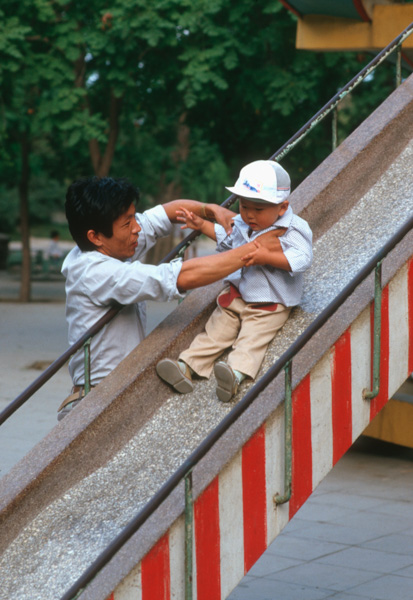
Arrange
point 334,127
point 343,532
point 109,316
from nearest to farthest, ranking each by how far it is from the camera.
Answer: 1. point 109,316
2. point 334,127
3. point 343,532

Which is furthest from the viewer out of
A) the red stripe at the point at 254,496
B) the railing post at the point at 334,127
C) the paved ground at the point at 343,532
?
the railing post at the point at 334,127

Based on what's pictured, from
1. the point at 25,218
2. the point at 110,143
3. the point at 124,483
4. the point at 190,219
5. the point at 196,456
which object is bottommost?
the point at 25,218

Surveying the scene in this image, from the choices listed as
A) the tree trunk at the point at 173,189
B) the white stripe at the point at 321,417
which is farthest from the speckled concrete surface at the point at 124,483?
the tree trunk at the point at 173,189

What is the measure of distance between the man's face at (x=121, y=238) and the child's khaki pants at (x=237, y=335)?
19.8 inches

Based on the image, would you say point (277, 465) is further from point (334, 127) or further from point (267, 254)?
point (334, 127)

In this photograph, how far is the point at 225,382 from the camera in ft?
13.7

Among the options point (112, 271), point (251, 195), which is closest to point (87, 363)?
point (112, 271)

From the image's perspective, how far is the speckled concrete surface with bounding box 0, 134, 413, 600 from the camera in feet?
12.6

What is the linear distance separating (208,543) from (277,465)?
416mm

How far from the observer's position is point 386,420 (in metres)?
8.07

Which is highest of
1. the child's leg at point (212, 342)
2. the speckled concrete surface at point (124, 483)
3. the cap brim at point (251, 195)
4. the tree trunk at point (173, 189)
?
the cap brim at point (251, 195)

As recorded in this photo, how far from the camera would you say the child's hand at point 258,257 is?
160 inches

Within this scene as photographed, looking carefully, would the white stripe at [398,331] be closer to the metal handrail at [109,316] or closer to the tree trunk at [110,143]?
the metal handrail at [109,316]

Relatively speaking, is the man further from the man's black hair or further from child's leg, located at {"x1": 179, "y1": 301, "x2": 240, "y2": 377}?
child's leg, located at {"x1": 179, "y1": 301, "x2": 240, "y2": 377}
